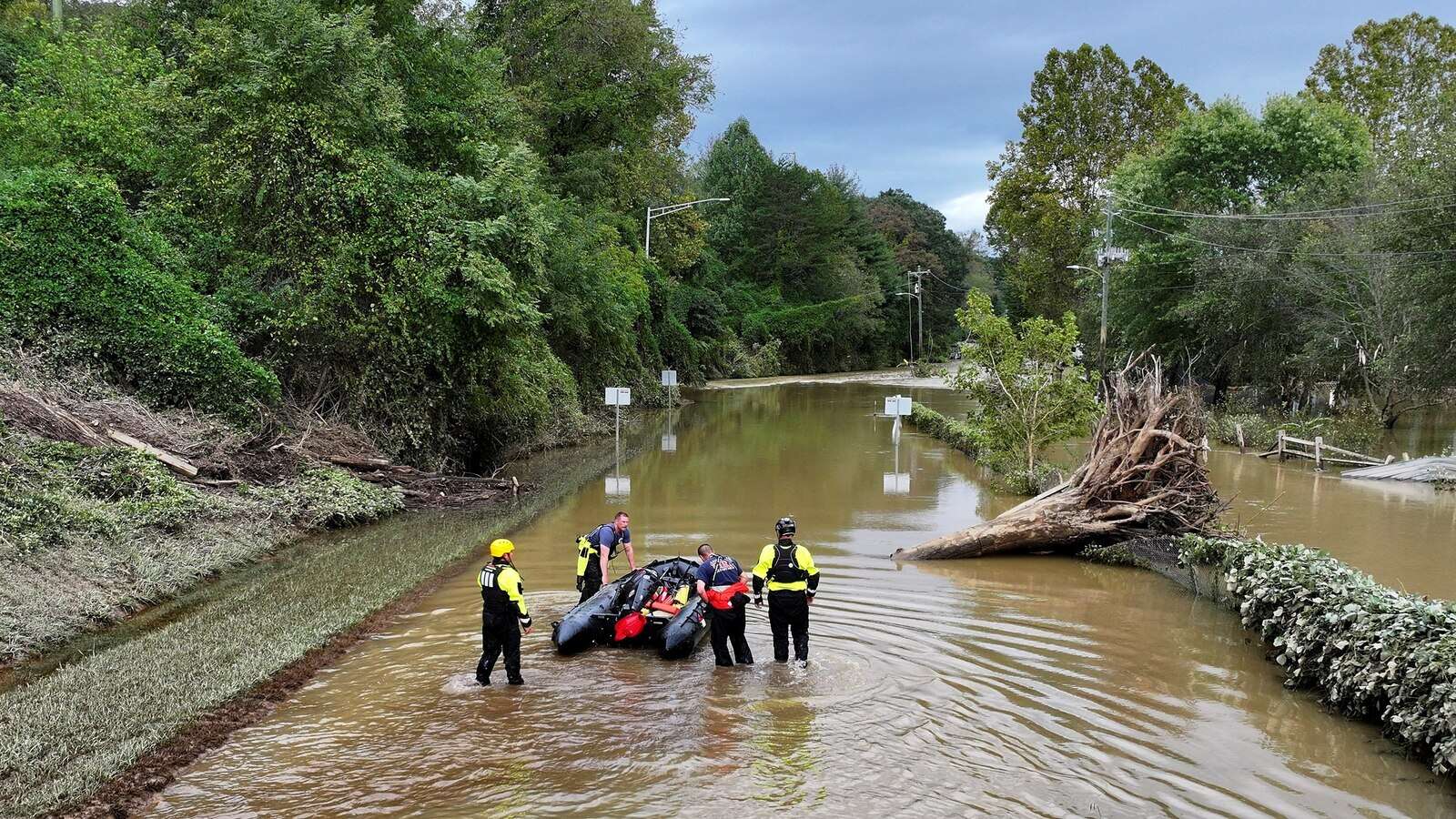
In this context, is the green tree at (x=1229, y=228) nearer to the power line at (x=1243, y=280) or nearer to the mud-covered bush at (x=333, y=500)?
the power line at (x=1243, y=280)

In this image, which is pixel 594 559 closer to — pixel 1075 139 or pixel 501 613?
pixel 501 613

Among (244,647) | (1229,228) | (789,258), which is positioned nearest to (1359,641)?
(244,647)

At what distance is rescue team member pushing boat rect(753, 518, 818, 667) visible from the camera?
32.4 ft

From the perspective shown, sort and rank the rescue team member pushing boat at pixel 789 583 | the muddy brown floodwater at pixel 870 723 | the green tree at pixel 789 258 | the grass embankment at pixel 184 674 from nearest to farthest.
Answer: the grass embankment at pixel 184 674 → the muddy brown floodwater at pixel 870 723 → the rescue team member pushing boat at pixel 789 583 → the green tree at pixel 789 258

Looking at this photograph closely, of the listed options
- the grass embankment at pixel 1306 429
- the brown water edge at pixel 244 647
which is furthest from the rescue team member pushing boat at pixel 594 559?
the grass embankment at pixel 1306 429

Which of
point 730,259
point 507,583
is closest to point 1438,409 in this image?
point 507,583

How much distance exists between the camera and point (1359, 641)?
9.00m

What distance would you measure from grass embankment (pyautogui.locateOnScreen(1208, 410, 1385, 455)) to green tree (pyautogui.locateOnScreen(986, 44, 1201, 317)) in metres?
17.6

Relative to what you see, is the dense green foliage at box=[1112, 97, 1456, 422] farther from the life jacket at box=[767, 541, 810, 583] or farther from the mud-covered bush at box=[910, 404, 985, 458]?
the life jacket at box=[767, 541, 810, 583]

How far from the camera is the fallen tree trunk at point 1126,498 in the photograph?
52.5 ft

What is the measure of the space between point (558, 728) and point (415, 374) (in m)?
14.1

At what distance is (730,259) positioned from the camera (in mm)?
91500

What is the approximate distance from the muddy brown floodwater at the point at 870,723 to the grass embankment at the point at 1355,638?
27 centimetres

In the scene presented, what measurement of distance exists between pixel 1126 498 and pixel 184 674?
1400cm
